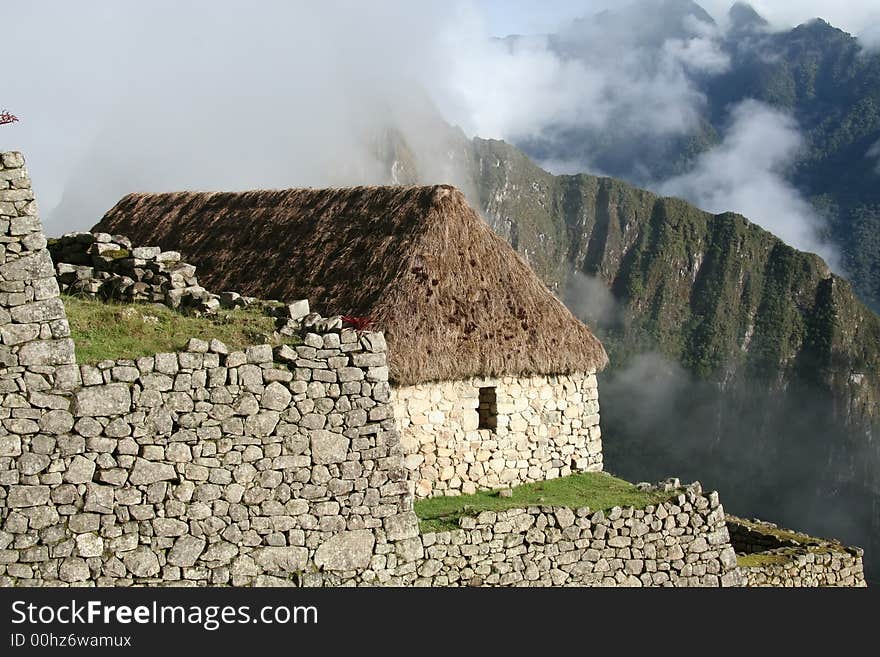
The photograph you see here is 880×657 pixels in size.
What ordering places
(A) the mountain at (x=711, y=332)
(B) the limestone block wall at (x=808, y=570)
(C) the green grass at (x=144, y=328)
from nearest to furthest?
(C) the green grass at (x=144, y=328)
(B) the limestone block wall at (x=808, y=570)
(A) the mountain at (x=711, y=332)

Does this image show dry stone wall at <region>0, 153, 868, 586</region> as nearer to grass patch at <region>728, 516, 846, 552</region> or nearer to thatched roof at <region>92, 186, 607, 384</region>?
thatched roof at <region>92, 186, 607, 384</region>

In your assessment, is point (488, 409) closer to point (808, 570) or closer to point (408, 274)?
point (408, 274)

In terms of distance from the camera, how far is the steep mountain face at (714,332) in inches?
2483

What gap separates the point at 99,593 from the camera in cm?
782

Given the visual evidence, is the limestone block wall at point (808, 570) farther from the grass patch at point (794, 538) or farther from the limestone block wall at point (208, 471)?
the limestone block wall at point (208, 471)

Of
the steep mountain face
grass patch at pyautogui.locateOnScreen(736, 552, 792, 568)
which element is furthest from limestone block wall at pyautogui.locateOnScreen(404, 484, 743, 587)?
the steep mountain face

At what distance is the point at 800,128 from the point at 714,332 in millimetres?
40748

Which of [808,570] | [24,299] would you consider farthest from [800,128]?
[24,299]

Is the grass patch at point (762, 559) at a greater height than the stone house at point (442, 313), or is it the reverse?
the stone house at point (442, 313)

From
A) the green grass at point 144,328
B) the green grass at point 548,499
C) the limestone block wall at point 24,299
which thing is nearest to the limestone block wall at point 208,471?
the limestone block wall at point 24,299

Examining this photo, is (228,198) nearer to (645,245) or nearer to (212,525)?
(212,525)

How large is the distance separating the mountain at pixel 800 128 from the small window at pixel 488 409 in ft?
241

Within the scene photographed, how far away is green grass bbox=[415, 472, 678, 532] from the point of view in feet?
35.0

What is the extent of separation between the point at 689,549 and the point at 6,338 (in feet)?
25.1
